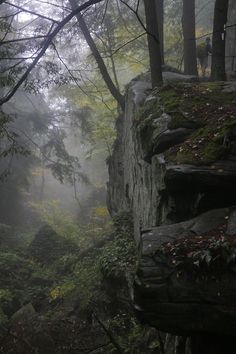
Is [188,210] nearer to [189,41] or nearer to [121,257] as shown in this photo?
[121,257]

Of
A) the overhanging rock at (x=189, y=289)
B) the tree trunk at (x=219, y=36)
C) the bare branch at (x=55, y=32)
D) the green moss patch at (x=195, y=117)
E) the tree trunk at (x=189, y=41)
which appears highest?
the tree trunk at (x=189, y=41)

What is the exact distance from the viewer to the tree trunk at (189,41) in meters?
13.4

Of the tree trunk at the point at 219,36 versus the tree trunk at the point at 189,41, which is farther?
the tree trunk at the point at 189,41

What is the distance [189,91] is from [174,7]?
14561mm

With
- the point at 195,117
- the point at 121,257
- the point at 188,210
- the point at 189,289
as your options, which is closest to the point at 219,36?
the point at 195,117

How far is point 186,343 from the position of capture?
557 cm

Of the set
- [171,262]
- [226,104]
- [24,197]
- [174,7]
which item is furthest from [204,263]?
[24,197]

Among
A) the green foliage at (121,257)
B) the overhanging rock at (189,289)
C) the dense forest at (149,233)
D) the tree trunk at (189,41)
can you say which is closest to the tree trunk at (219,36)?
the dense forest at (149,233)

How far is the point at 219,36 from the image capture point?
344 inches

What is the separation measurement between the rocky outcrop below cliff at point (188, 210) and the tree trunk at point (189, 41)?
195 inches

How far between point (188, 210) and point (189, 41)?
8.76 metres

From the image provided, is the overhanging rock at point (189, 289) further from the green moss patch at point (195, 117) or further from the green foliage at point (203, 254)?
the green moss patch at point (195, 117)

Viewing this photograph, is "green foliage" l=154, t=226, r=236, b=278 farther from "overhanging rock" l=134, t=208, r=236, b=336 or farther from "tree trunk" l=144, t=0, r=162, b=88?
"tree trunk" l=144, t=0, r=162, b=88

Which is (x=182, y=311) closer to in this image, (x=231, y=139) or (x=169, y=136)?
(x=231, y=139)
